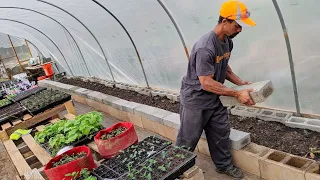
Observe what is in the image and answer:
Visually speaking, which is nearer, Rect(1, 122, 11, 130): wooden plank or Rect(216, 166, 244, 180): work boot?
Rect(216, 166, 244, 180): work boot

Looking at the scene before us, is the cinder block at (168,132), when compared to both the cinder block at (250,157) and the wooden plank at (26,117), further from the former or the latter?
the wooden plank at (26,117)

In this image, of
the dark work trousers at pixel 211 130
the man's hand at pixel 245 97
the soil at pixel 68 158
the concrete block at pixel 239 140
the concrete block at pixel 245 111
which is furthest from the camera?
the concrete block at pixel 245 111

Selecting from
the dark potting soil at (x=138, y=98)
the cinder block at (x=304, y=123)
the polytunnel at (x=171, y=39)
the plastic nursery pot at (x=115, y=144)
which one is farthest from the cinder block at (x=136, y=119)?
the cinder block at (x=304, y=123)

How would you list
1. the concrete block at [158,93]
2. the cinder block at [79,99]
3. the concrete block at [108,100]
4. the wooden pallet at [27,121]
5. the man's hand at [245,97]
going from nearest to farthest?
the man's hand at [245,97], the wooden pallet at [27,121], the concrete block at [158,93], the concrete block at [108,100], the cinder block at [79,99]

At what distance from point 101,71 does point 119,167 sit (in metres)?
6.29

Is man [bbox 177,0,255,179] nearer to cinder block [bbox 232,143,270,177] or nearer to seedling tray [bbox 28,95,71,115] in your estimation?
cinder block [bbox 232,143,270,177]

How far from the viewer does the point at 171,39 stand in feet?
17.0

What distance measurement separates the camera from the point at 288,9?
3312mm

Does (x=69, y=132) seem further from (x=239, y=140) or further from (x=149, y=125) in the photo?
(x=239, y=140)

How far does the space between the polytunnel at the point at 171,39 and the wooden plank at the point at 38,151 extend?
271 centimetres

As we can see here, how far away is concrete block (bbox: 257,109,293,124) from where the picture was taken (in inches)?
144

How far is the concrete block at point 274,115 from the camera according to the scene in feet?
12.0

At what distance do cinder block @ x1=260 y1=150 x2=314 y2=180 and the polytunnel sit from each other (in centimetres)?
96

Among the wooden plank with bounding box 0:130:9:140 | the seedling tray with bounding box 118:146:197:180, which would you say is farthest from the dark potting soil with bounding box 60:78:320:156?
the wooden plank with bounding box 0:130:9:140
